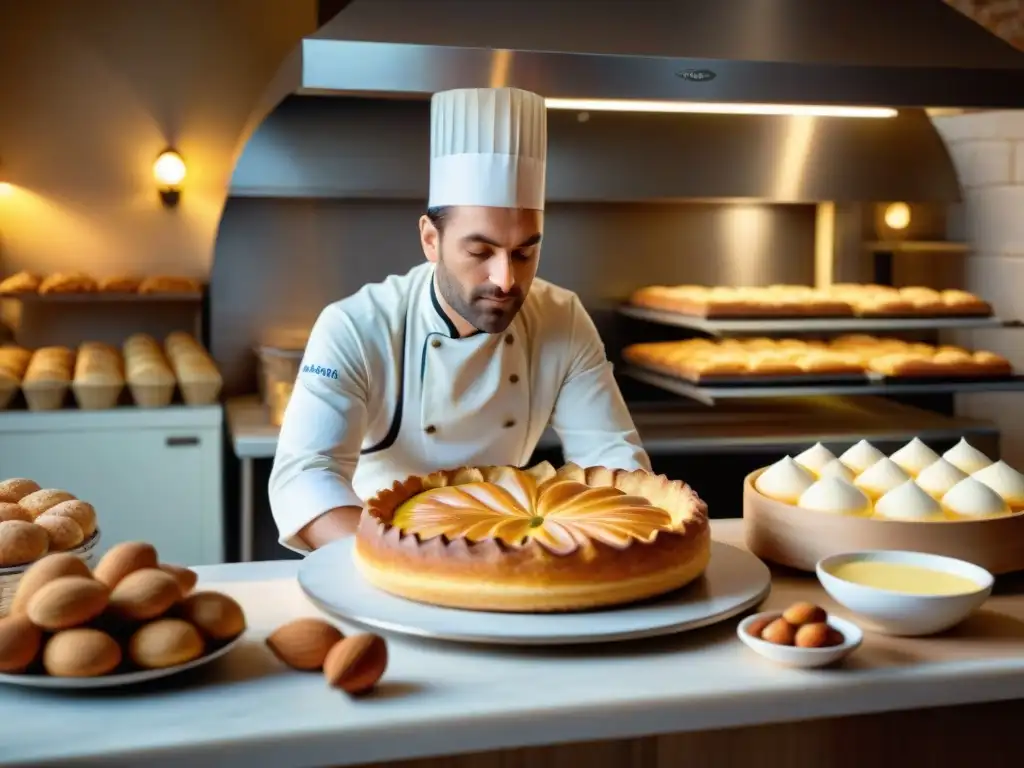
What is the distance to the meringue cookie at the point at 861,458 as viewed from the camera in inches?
68.3

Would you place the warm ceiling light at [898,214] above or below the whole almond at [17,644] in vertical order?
above

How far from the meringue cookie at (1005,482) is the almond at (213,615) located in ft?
3.26

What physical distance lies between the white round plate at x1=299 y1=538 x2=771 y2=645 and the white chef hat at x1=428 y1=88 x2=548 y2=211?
0.83 m

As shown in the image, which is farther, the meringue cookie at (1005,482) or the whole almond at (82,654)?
the meringue cookie at (1005,482)

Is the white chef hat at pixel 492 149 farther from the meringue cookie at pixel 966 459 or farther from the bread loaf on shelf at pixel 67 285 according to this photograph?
the bread loaf on shelf at pixel 67 285

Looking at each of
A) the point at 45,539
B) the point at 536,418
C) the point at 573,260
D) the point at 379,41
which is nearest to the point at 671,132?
the point at 573,260

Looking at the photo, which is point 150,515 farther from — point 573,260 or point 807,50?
point 807,50


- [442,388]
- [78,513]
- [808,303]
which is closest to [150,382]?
[442,388]

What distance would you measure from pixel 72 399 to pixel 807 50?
93.5 inches

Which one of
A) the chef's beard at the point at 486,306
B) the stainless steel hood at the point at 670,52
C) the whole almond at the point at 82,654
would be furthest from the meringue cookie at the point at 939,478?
the stainless steel hood at the point at 670,52

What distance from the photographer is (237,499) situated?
3.81m

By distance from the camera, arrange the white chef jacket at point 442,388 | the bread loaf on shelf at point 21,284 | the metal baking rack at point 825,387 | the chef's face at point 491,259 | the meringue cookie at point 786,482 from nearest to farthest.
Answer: the meringue cookie at point 786,482, the chef's face at point 491,259, the white chef jacket at point 442,388, the metal baking rack at point 825,387, the bread loaf on shelf at point 21,284

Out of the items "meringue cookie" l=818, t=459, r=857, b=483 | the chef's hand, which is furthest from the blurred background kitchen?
"meringue cookie" l=818, t=459, r=857, b=483

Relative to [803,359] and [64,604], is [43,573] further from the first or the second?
[803,359]
